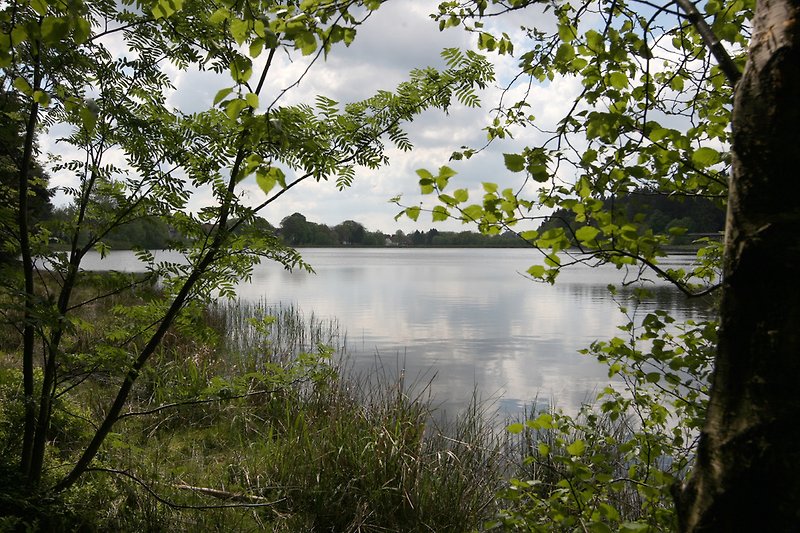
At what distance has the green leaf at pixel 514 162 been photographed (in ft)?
5.79

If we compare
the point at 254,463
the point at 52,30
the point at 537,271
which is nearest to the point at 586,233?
the point at 537,271

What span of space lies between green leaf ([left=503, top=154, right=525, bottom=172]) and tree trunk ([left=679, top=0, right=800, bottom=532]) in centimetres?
72

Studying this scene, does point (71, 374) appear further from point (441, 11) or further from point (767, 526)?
point (767, 526)

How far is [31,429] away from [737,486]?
3.35m

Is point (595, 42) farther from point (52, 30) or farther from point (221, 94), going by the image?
point (52, 30)

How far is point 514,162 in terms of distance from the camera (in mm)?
1776

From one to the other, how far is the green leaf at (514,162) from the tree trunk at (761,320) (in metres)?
0.72

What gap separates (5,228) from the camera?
3049 mm

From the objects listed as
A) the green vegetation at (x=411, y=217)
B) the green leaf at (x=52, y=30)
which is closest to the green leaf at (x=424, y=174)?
the green vegetation at (x=411, y=217)

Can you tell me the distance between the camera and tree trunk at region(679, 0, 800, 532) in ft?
3.18

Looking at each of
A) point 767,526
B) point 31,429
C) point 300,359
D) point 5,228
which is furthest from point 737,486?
point 5,228

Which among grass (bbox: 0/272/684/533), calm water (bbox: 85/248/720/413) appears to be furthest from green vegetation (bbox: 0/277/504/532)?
calm water (bbox: 85/248/720/413)

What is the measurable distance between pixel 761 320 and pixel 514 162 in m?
0.93

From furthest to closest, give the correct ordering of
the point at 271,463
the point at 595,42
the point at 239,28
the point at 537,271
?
the point at 271,463
the point at 595,42
the point at 537,271
the point at 239,28
